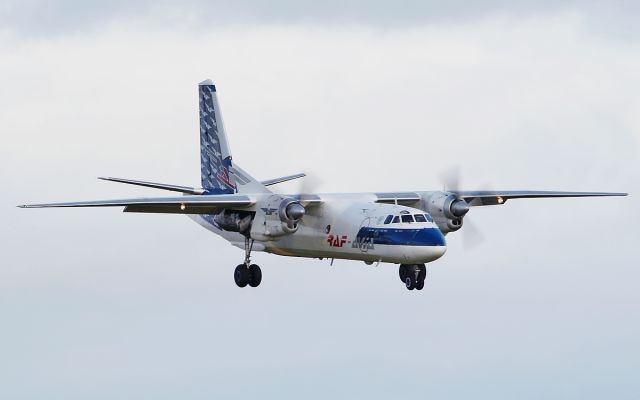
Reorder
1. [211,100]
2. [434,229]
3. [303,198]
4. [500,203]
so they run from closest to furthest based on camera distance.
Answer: [434,229], [303,198], [500,203], [211,100]

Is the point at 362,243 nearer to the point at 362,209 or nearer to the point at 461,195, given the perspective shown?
the point at 362,209

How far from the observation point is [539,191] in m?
48.6

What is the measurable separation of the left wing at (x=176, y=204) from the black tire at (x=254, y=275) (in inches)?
113

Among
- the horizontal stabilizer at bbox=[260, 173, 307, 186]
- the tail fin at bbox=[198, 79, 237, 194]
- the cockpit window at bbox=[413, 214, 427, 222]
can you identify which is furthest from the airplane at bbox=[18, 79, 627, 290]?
the horizontal stabilizer at bbox=[260, 173, 307, 186]

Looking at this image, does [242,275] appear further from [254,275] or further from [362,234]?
[362,234]

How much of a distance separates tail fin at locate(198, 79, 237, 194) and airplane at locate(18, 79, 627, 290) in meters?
0.18

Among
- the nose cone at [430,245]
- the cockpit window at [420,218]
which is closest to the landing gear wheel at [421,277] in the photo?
the cockpit window at [420,218]

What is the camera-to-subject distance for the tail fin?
1977 inches

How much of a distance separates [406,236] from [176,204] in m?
8.46

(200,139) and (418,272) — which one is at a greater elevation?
(200,139)

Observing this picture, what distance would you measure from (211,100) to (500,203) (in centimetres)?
1259

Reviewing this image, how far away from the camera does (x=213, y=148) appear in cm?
5128

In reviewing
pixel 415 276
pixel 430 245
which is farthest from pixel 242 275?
pixel 430 245

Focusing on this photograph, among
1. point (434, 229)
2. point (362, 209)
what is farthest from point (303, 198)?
point (434, 229)
